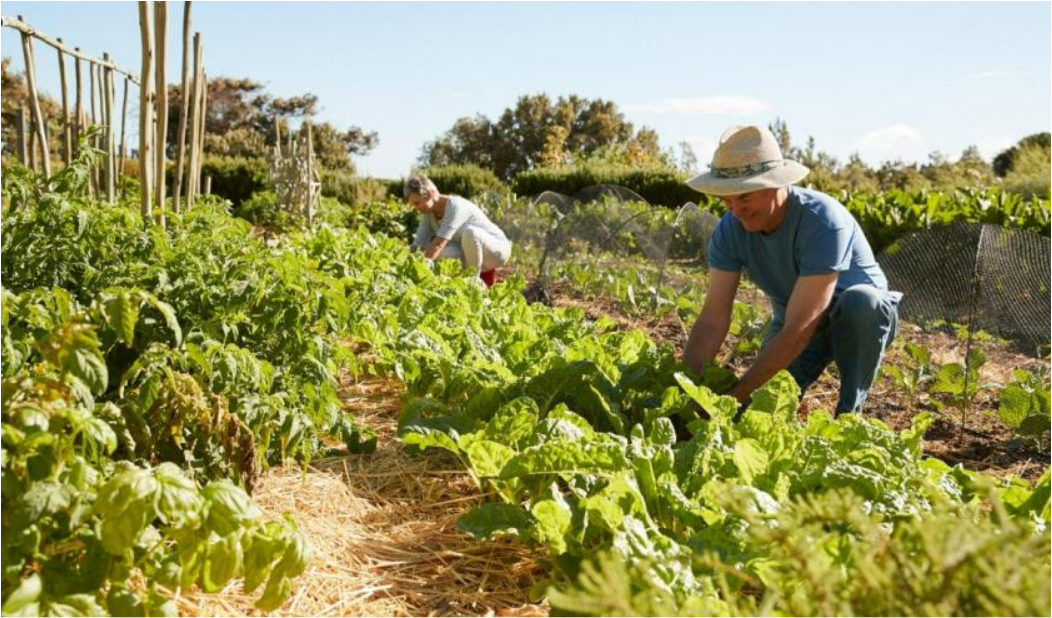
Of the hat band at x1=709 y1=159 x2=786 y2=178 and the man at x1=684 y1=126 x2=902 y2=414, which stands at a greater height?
the hat band at x1=709 y1=159 x2=786 y2=178

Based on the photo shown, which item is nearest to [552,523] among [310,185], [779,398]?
[779,398]

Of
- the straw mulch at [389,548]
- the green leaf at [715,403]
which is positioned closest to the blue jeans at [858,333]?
the green leaf at [715,403]

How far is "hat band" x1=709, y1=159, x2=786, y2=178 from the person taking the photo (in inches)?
143

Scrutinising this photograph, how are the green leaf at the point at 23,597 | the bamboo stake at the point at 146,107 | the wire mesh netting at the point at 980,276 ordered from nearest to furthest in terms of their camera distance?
the green leaf at the point at 23,597
the bamboo stake at the point at 146,107
the wire mesh netting at the point at 980,276

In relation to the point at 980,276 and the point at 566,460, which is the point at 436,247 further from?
the point at 566,460

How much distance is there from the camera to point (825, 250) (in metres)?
3.59

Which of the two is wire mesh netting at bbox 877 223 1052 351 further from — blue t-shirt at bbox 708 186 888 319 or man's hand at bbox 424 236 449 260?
man's hand at bbox 424 236 449 260

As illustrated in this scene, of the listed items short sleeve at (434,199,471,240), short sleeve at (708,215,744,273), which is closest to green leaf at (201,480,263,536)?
short sleeve at (708,215,744,273)

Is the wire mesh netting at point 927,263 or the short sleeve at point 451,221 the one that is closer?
the wire mesh netting at point 927,263

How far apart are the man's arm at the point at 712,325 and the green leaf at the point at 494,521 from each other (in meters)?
1.45

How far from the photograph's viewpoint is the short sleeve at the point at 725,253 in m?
4.05

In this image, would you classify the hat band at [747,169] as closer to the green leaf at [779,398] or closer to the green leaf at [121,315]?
the green leaf at [779,398]

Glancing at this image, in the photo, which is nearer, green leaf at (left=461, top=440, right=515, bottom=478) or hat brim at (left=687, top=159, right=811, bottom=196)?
green leaf at (left=461, top=440, right=515, bottom=478)

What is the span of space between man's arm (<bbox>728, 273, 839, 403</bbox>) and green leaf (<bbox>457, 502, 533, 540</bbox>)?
120 centimetres
